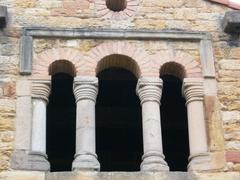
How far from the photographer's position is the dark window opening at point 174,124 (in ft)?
41.4

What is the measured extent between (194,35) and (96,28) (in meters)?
1.35

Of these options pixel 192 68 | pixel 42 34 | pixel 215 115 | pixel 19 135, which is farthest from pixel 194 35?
pixel 19 135

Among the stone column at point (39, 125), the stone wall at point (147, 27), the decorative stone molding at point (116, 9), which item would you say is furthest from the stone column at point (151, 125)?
the stone column at point (39, 125)

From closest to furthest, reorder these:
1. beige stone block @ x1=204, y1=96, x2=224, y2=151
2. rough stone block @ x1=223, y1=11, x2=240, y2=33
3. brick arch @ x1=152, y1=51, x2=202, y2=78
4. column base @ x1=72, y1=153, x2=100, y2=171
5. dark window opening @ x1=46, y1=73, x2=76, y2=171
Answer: column base @ x1=72, y1=153, x2=100, y2=171, beige stone block @ x1=204, y1=96, x2=224, y2=151, brick arch @ x1=152, y1=51, x2=202, y2=78, rough stone block @ x1=223, y1=11, x2=240, y2=33, dark window opening @ x1=46, y1=73, x2=76, y2=171

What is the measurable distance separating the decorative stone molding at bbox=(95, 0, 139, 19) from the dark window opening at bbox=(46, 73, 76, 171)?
1372 millimetres

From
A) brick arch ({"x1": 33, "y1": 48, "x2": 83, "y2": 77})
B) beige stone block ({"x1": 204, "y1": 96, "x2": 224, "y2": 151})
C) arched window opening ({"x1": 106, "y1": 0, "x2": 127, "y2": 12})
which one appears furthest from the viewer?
arched window opening ({"x1": 106, "y1": 0, "x2": 127, "y2": 12})

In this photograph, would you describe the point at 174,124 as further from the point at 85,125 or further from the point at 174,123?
the point at 85,125

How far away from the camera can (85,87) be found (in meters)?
10.2

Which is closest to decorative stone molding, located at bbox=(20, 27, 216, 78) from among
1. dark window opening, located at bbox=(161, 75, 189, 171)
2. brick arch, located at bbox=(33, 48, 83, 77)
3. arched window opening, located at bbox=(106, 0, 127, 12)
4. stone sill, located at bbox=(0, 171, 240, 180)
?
brick arch, located at bbox=(33, 48, 83, 77)

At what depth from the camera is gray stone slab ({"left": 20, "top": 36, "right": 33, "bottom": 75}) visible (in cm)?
1036

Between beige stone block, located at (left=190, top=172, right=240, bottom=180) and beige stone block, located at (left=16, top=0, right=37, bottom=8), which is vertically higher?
beige stone block, located at (left=16, top=0, right=37, bottom=8)

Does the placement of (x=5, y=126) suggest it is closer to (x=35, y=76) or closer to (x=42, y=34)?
(x=35, y=76)

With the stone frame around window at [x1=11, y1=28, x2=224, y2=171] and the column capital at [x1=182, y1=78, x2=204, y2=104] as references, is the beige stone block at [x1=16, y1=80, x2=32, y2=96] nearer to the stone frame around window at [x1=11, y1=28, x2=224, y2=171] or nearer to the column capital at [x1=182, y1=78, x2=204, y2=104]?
the stone frame around window at [x1=11, y1=28, x2=224, y2=171]

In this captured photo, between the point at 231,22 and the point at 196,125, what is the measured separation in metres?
1.65
